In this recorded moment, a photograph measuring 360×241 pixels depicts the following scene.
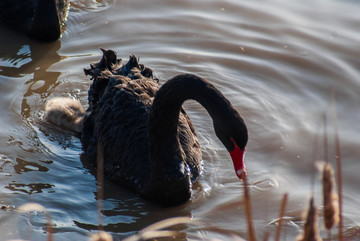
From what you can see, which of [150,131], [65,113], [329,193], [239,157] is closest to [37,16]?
[65,113]

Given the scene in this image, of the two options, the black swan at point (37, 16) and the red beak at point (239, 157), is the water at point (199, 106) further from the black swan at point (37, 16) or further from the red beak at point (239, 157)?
the red beak at point (239, 157)

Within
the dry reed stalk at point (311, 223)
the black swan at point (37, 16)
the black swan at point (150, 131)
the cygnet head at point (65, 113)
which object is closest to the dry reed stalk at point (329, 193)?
the dry reed stalk at point (311, 223)

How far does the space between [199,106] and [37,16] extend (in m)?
2.57

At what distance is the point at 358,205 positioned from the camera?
4352mm

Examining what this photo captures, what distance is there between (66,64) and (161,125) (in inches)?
105

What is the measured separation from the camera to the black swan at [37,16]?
7082 millimetres

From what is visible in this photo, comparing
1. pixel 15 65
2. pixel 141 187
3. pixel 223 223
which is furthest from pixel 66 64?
pixel 223 223

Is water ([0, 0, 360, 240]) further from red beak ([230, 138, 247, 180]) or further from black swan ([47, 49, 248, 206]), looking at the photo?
red beak ([230, 138, 247, 180])

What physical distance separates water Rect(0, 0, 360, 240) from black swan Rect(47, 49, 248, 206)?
160mm

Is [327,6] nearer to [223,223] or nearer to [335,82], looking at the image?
[335,82]

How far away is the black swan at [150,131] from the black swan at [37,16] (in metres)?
2.06

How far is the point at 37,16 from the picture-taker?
714cm

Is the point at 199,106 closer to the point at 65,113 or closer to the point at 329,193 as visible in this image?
the point at 65,113

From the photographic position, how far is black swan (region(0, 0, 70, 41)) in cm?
708
